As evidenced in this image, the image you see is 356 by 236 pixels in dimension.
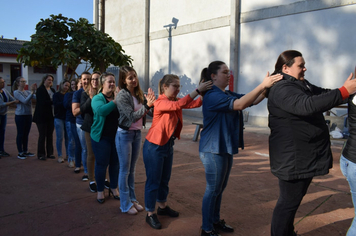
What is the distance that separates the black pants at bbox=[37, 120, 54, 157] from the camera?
21.4 feet

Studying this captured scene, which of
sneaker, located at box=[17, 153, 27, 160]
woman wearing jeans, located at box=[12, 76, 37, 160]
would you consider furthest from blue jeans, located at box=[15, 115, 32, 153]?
sneaker, located at box=[17, 153, 27, 160]

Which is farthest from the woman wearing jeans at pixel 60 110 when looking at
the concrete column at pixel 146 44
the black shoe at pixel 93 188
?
the concrete column at pixel 146 44

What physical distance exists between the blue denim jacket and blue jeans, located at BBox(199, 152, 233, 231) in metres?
0.08

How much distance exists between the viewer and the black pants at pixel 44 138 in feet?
21.4

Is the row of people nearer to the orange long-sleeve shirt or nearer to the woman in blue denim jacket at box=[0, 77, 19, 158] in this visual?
the orange long-sleeve shirt

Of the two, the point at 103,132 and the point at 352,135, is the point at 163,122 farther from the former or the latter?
the point at 352,135

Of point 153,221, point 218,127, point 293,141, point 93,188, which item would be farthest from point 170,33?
point 293,141

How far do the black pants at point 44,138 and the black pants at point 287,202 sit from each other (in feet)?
18.0

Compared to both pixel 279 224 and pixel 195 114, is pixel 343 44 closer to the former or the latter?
pixel 195 114

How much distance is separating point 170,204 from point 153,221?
0.68 meters

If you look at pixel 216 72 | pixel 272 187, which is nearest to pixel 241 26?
pixel 272 187

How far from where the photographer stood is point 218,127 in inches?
111

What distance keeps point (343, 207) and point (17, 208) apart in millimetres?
4200

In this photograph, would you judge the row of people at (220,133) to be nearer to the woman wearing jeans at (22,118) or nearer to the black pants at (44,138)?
the black pants at (44,138)
